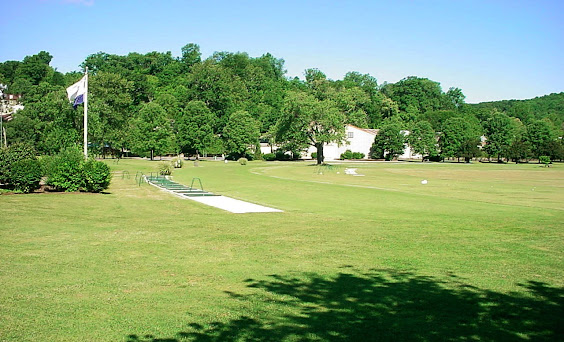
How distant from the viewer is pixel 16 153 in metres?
23.2

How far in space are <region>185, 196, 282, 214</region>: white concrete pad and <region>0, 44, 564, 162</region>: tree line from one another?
22.1 m

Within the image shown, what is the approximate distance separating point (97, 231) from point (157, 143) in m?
66.5

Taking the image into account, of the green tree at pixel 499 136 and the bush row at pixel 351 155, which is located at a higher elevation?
the green tree at pixel 499 136

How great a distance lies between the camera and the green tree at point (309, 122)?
→ 233ft

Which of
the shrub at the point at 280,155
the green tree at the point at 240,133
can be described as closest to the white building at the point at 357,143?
the shrub at the point at 280,155

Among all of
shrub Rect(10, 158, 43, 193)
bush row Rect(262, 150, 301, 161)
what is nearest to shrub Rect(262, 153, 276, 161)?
bush row Rect(262, 150, 301, 161)

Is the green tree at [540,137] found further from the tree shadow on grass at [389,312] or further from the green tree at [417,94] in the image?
the tree shadow on grass at [389,312]

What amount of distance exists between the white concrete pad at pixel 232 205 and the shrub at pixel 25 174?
7.32 m

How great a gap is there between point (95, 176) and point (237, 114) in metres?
67.5

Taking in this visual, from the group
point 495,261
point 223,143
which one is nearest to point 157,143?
point 223,143

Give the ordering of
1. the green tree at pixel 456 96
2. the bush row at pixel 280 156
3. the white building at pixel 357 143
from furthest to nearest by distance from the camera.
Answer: the green tree at pixel 456 96, the white building at pixel 357 143, the bush row at pixel 280 156

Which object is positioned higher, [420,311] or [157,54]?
[157,54]

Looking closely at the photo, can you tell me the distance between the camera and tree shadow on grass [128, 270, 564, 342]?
579 centimetres

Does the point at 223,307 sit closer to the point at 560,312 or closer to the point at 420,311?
the point at 420,311
